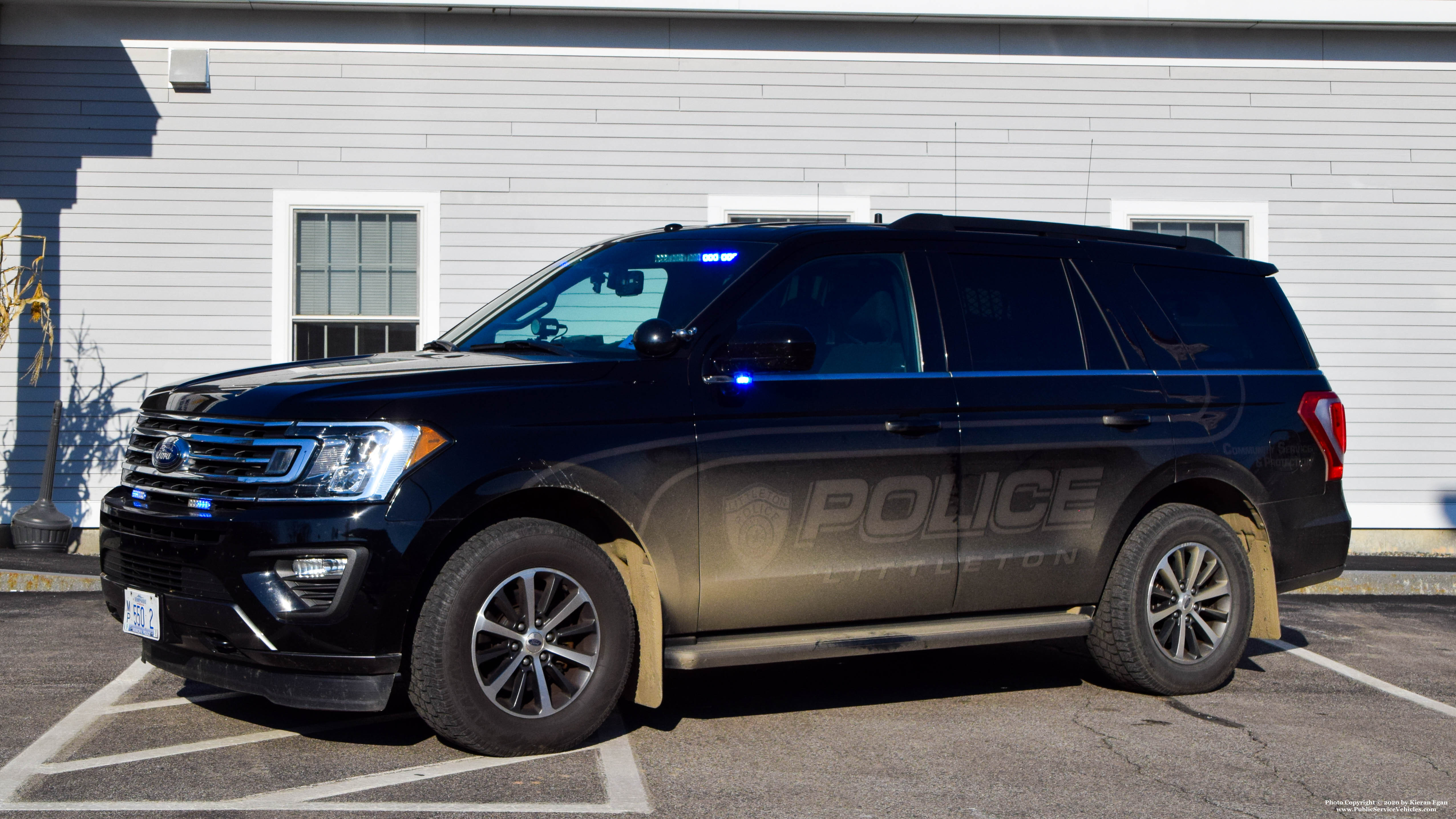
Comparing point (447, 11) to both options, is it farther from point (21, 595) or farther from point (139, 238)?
point (21, 595)

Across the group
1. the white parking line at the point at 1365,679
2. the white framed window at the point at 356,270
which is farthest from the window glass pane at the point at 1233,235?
the white framed window at the point at 356,270

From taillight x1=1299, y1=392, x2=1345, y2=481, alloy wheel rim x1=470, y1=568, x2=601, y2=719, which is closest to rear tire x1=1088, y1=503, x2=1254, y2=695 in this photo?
taillight x1=1299, y1=392, x2=1345, y2=481

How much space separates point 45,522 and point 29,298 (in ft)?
5.84

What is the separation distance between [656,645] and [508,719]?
0.59 m

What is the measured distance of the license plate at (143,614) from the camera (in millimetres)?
4707

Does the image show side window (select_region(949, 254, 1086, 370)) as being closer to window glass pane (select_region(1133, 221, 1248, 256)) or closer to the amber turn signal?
the amber turn signal

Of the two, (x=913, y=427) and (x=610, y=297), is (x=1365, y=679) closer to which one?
(x=913, y=427)

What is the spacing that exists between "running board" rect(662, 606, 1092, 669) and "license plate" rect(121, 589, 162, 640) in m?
1.73

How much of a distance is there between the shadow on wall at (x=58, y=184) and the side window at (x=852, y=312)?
733 cm

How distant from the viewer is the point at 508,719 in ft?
15.2

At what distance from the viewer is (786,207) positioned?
36.8 feet

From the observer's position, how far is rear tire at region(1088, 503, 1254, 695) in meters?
5.88

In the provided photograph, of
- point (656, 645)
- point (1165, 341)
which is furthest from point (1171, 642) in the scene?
point (656, 645)

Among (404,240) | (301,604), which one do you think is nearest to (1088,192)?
(404,240)
